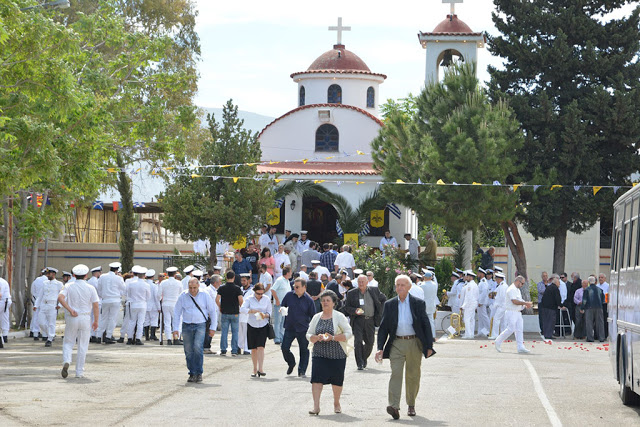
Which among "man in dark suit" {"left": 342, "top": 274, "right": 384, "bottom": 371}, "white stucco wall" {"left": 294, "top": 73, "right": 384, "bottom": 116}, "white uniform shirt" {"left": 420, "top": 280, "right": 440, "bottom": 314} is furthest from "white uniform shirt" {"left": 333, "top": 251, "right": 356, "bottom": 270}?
"white stucco wall" {"left": 294, "top": 73, "right": 384, "bottom": 116}

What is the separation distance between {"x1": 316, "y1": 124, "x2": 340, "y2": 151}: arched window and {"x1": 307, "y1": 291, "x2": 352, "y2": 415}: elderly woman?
31554 millimetres

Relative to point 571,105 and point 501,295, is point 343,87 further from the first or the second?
point 501,295

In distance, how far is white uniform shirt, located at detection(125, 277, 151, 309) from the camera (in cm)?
2473

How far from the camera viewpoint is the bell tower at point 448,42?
4212 centimetres

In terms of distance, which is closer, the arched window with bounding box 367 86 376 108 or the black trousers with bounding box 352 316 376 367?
the black trousers with bounding box 352 316 376 367

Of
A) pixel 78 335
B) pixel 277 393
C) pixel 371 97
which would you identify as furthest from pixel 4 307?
pixel 371 97

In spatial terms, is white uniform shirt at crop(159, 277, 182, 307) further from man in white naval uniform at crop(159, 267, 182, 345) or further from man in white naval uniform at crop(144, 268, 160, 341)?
man in white naval uniform at crop(144, 268, 160, 341)

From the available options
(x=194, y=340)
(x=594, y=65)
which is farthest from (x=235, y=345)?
(x=594, y=65)

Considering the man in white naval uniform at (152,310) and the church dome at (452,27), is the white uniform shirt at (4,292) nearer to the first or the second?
the man in white naval uniform at (152,310)

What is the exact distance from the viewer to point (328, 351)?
42.3 feet

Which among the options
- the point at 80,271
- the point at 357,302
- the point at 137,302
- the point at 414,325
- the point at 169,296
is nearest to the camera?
the point at 414,325

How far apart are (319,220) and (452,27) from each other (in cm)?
956

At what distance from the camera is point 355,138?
44.3 meters

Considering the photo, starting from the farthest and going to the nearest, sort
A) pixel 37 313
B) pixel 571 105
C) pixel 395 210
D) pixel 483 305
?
pixel 395 210
pixel 571 105
pixel 483 305
pixel 37 313
